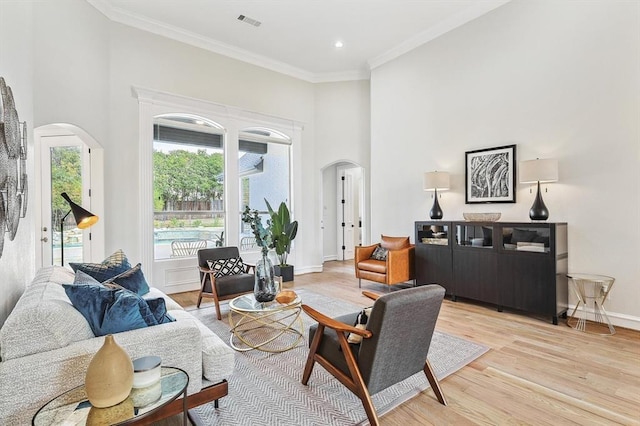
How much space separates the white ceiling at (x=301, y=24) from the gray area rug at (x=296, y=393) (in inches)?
177

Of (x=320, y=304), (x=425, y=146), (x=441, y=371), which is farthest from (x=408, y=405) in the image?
(x=425, y=146)

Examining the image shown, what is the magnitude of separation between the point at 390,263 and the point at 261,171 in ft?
10.2

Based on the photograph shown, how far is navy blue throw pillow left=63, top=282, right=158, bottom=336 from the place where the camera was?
175 centimetres

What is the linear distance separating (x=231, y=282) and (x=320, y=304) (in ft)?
4.24

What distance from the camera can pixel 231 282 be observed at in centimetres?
390

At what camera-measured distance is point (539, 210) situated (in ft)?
12.7

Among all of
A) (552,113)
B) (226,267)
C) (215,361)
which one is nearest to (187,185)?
(226,267)

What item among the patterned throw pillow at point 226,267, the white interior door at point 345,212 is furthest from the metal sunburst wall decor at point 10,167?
the white interior door at point 345,212

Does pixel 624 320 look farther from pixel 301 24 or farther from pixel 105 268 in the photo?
pixel 301 24

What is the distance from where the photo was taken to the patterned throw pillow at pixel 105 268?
8.99ft

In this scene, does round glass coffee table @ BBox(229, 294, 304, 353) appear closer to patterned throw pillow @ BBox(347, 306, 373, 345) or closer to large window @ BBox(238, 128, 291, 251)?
patterned throw pillow @ BBox(347, 306, 373, 345)

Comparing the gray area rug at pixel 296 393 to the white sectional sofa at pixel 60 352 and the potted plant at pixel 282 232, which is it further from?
the potted plant at pixel 282 232

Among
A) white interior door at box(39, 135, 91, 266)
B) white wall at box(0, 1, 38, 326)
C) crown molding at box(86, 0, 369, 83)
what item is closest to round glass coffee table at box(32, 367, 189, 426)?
white wall at box(0, 1, 38, 326)

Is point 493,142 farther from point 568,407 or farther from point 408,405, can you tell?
point 408,405
